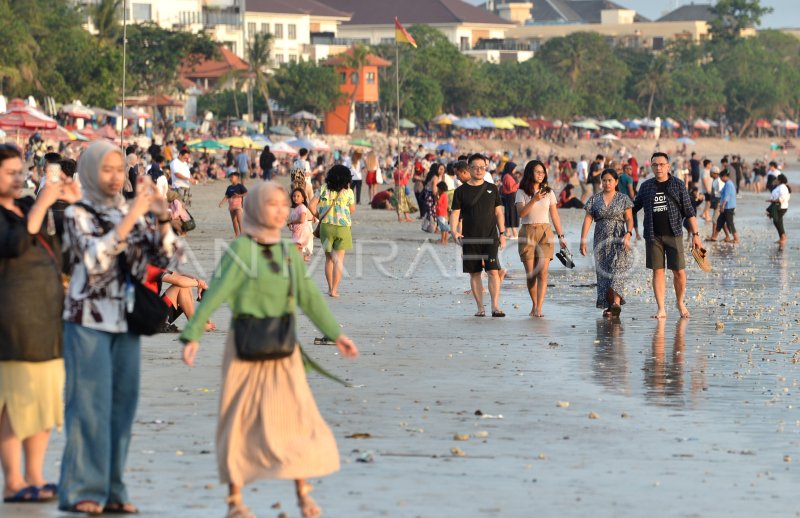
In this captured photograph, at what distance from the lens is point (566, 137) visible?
431 ft

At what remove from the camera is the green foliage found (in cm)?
10262

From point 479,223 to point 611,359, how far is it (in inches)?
116

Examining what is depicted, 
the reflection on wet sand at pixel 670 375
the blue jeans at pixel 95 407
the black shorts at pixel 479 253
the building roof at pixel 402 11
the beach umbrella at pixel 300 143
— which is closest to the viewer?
the blue jeans at pixel 95 407

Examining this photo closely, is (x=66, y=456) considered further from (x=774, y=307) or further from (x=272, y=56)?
(x=272, y=56)

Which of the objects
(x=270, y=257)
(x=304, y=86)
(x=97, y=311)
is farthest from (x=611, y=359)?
(x=304, y=86)

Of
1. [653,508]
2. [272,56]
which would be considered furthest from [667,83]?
[653,508]

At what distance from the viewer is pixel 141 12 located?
115 m

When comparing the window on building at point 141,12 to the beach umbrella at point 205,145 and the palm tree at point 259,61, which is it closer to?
the palm tree at point 259,61

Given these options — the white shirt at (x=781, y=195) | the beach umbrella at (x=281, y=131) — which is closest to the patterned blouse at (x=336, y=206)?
the white shirt at (x=781, y=195)

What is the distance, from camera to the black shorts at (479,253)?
1495cm

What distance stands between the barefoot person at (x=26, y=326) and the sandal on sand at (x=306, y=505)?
1122mm

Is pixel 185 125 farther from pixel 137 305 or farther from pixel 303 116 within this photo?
pixel 137 305

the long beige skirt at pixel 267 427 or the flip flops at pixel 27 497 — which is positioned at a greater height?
the long beige skirt at pixel 267 427

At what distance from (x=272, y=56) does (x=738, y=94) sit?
5239cm
